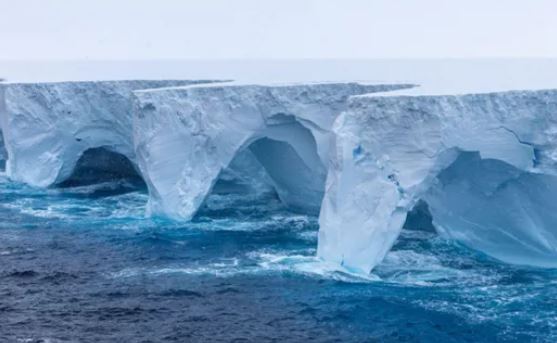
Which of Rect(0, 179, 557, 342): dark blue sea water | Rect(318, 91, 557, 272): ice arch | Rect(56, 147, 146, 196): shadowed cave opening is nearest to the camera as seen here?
Rect(0, 179, 557, 342): dark blue sea water

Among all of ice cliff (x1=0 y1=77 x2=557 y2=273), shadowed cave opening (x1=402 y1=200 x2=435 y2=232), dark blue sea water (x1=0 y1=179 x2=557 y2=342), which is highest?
ice cliff (x1=0 y1=77 x2=557 y2=273)

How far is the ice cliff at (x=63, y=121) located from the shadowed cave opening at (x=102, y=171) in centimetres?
84

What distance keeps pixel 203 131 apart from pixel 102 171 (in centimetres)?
Answer: 679

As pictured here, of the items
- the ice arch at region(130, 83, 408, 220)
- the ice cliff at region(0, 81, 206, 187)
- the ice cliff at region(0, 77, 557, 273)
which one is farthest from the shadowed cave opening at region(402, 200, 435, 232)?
the ice cliff at region(0, 81, 206, 187)

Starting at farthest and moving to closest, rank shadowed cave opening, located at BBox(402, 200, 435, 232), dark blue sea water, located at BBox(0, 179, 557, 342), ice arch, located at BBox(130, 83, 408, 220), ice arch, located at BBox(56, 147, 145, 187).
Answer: ice arch, located at BBox(56, 147, 145, 187) → ice arch, located at BBox(130, 83, 408, 220) → shadowed cave opening, located at BBox(402, 200, 435, 232) → dark blue sea water, located at BBox(0, 179, 557, 342)

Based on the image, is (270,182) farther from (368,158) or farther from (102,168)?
(368,158)

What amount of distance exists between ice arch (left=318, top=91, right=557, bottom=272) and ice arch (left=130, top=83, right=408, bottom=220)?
3.40m

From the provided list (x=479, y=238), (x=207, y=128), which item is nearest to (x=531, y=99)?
(x=479, y=238)

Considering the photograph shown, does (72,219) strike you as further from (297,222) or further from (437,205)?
(437,205)

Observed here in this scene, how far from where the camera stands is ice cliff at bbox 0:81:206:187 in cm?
2077

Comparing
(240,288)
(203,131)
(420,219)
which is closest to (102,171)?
(203,131)

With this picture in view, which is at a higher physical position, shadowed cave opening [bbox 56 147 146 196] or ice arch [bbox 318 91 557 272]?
ice arch [bbox 318 91 557 272]

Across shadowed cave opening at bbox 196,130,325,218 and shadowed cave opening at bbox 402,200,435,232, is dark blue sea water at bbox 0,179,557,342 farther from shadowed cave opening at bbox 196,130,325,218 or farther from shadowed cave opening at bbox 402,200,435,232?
shadowed cave opening at bbox 196,130,325,218

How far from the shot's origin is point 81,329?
1115cm
